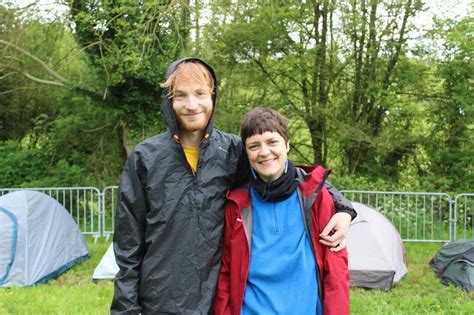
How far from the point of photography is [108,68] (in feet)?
33.3

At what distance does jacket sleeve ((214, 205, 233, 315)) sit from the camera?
7.08ft

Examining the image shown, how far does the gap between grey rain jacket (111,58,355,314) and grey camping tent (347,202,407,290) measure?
420 cm

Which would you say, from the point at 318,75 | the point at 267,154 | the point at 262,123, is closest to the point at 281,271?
the point at 267,154

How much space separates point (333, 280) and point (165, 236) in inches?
27.3

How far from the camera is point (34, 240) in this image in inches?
258

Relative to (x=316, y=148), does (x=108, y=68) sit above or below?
above

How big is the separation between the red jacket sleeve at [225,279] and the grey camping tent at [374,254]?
412 cm

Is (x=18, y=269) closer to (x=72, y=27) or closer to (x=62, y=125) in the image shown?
(x=72, y=27)

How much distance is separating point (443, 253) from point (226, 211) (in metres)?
5.23

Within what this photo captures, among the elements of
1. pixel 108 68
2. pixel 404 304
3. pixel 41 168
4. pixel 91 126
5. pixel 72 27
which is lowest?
pixel 404 304

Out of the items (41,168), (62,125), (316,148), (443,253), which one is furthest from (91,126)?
(443,253)

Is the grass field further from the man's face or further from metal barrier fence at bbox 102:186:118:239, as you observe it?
the man's face

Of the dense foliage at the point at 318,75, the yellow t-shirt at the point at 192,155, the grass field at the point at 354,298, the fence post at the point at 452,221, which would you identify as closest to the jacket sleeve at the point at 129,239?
the yellow t-shirt at the point at 192,155

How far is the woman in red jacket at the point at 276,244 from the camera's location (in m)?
2.09
